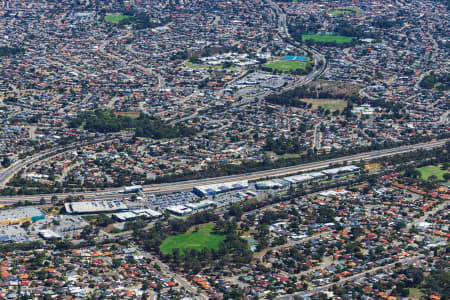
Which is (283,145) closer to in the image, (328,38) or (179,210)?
(179,210)

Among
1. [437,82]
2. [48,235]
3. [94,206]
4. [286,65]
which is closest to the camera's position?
[48,235]

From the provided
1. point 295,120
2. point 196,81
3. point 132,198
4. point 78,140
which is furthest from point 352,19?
point 132,198

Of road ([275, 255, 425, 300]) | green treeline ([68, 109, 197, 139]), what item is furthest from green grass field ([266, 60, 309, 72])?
road ([275, 255, 425, 300])

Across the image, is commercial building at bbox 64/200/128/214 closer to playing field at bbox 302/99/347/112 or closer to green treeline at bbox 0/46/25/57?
playing field at bbox 302/99/347/112

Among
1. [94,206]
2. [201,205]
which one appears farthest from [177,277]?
[94,206]

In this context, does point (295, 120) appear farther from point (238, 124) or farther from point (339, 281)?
point (339, 281)

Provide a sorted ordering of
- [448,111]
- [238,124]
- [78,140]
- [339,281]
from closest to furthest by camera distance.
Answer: [339,281], [78,140], [238,124], [448,111]
